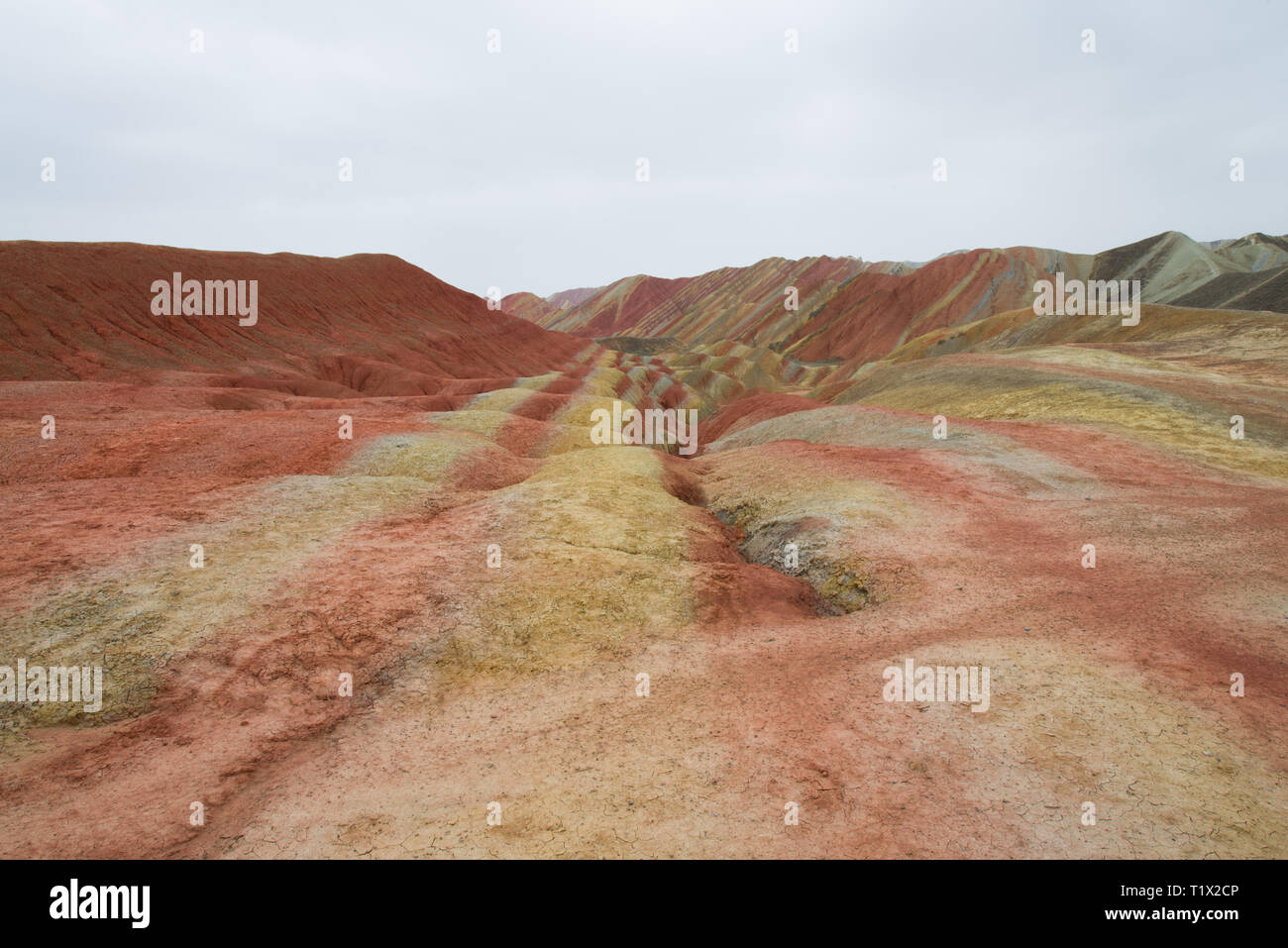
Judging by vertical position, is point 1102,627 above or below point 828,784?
above

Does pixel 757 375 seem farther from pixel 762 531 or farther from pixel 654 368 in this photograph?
pixel 762 531

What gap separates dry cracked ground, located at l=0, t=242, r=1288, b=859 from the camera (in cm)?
830

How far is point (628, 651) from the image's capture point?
1351 centimetres

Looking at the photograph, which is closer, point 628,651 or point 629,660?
point 629,660

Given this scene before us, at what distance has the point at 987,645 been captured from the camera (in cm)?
1251

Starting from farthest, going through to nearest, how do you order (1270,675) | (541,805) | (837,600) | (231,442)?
1. (231,442)
2. (837,600)
3. (1270,675)
4. (541,805)

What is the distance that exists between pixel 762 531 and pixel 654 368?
8255cm

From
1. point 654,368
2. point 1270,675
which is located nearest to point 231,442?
point 1270,675

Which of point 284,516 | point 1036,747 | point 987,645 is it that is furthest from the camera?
point 284,516

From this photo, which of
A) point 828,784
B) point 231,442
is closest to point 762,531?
point 828,784

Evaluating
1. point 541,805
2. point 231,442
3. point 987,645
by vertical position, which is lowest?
point 541,805

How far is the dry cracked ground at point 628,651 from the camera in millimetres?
8305
